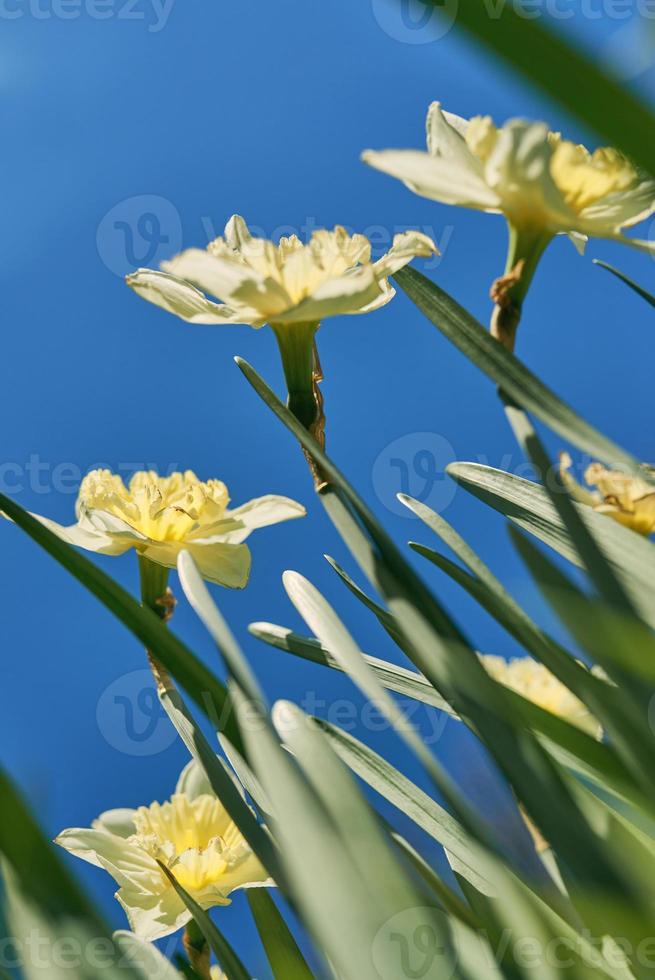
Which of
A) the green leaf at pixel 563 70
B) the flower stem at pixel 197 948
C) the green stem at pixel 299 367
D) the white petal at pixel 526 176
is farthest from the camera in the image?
the flower stem at pixel 197 948

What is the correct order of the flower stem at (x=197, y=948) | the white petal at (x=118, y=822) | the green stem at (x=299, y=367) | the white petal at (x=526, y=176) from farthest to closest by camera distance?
the white petal at (x=118, y=822), the flower stem at (x=197, y=948), the green stem at (x=299, y=367), the white petal at (x=526, y=176)

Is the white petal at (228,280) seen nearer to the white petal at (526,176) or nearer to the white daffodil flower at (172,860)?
the white petal at (526,176)

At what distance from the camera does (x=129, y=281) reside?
0.48 meters

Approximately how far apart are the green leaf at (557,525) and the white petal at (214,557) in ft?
0.43

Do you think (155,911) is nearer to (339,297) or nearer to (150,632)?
(150,632)

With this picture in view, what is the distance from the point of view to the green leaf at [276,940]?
0.46m

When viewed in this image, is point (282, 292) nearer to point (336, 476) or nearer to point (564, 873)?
point (336, 476)

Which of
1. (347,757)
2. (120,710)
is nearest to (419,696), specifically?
(347,757)

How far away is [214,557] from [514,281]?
0.23 metres

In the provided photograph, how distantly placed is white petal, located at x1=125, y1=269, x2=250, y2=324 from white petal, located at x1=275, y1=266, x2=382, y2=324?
0.16ft

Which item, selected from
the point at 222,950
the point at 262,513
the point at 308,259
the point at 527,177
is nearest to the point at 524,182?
the point at 527,177

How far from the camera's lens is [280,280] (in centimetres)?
44

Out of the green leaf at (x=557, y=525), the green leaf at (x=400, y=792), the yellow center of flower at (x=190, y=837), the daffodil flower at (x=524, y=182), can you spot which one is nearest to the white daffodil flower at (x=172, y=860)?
the yellow center of flower at (x=190, y=837)

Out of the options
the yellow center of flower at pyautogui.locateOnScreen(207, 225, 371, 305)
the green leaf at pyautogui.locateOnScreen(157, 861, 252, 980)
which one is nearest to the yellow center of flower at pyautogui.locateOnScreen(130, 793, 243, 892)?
the green leaf at pyautogui.locateOnScreen(157, 861, 252, 980)
